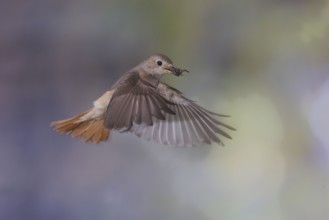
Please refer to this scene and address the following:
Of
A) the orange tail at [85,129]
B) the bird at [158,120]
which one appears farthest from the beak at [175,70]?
the orange tail at [85,129]

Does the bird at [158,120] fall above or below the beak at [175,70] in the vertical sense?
below

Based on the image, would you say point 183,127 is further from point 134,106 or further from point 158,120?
point 134,106

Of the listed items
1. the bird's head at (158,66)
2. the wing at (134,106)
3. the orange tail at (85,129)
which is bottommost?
the orange tail at (85,129)

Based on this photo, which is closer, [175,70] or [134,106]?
[134,106]

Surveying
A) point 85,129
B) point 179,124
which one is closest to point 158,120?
point 179,124

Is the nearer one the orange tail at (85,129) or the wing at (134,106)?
the wing at (134,106)

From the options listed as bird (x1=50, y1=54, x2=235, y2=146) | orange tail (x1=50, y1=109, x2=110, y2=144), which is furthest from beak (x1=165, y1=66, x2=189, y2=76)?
orange tail (x1=50, y1=109, x2=110, y2=144)

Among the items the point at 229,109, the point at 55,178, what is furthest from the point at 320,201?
the point at 55,178

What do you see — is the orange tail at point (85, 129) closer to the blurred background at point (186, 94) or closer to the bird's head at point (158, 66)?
the blurred background at point (186, 94)
